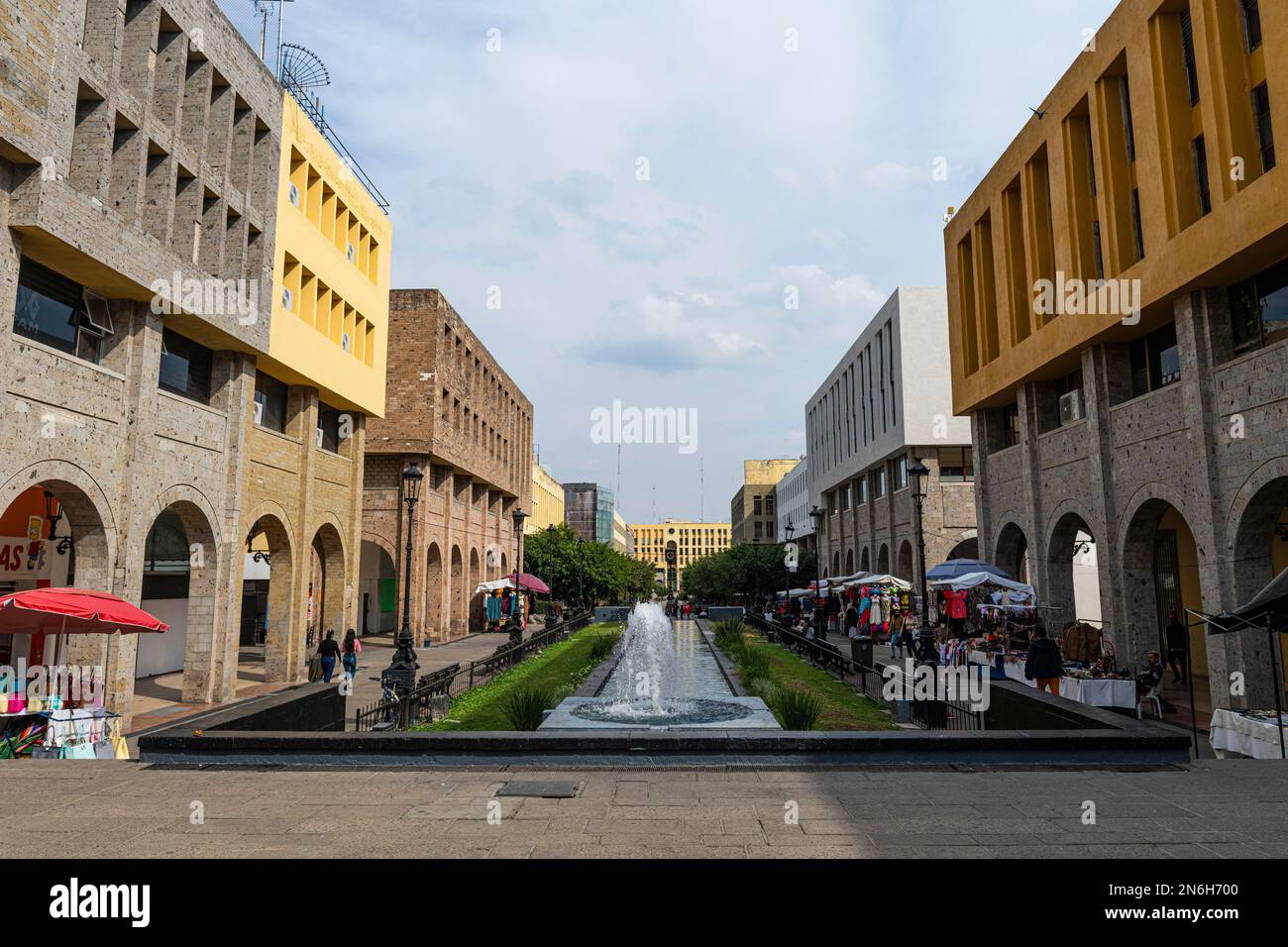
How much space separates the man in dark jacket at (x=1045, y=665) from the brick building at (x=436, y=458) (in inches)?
901

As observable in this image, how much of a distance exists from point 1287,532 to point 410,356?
1155 inches

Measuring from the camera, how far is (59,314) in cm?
1387

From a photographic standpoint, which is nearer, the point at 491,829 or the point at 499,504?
the point at 491,829

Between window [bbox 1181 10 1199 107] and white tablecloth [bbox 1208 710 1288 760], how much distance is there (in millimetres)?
12927

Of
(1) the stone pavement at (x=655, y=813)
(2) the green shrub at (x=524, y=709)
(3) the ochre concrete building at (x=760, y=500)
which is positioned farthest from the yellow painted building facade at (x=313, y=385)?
(3) the ochre concrete building at (x=760, y=500)

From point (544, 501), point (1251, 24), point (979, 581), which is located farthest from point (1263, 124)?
point (544, 501)

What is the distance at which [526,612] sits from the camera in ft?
138

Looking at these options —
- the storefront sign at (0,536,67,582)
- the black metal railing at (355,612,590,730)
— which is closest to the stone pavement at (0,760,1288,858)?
the black metal railing at (355,612,590,730)

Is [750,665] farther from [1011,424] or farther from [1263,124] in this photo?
[1263,124]

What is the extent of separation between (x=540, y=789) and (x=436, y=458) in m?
28.4

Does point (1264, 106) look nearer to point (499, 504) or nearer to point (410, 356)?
point (410, 356)

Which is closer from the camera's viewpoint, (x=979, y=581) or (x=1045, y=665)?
(x=1045, y=665)

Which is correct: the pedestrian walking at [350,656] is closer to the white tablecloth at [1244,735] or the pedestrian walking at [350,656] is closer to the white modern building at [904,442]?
the white tablecloth at [1244,735]
